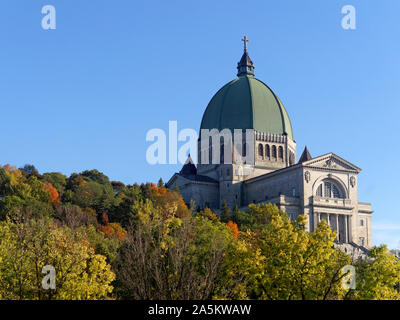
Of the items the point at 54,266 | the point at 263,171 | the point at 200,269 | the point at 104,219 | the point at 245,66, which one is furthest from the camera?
the point at 245,66

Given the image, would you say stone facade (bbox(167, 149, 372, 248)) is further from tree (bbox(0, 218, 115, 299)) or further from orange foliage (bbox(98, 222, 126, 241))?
tree (bbox(0, 218, 115, 299))

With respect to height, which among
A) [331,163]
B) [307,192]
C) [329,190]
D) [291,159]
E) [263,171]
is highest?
[291,159]

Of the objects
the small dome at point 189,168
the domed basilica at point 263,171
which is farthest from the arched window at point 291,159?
the small dome at point 189,168

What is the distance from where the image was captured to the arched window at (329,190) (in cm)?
Result: 10544

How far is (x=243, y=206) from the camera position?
11069 centimetres

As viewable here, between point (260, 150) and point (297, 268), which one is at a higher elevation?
point (260, 150)

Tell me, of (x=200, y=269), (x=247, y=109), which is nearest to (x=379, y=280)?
(x=200, y=269)

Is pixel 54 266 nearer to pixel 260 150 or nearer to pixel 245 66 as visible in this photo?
pixel 260 150

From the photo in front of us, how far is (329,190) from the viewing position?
10631cm

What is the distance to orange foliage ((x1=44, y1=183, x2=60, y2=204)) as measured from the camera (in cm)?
9069

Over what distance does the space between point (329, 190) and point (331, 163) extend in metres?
4.18

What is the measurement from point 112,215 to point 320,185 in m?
33.9

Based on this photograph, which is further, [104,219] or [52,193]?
[52,193]
